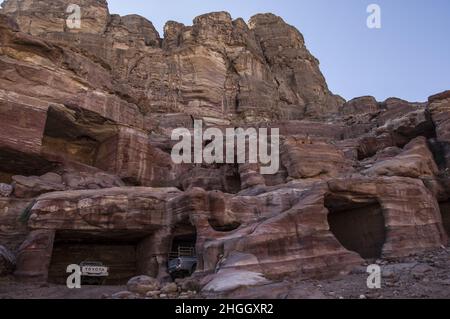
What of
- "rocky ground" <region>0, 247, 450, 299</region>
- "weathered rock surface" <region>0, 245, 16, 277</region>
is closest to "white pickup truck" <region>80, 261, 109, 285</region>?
"weathered rock surface" <region>0, 245, 16, 277</region>

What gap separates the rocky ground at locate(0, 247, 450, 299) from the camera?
11.4 metres

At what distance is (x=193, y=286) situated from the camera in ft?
47.9

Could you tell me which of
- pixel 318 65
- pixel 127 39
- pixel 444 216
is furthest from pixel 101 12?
pixel 444 216

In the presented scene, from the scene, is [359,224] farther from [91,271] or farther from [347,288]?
[91,271]

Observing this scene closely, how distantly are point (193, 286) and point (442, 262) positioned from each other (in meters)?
9.95

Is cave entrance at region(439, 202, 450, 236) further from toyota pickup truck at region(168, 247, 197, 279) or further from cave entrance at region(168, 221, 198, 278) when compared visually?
toyota pickup truck at region(168, 247, 197, 279)

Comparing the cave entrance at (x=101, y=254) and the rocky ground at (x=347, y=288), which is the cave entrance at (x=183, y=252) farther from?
the rocky ground at (x=347, y=288)

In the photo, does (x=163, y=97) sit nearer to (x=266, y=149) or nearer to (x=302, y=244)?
(x=266, y=149)

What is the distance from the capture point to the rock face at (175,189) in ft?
55.8

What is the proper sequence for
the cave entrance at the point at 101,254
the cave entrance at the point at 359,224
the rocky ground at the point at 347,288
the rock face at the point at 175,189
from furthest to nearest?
the cave entrance at the point at 101,254
the cave entrance at the point at 359,224
the rock face at the point at 175,189
the rocky ground at the point at 347,288

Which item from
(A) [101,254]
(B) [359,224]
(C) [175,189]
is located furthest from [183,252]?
(B) [359,224]

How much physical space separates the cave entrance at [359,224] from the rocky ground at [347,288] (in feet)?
7.85

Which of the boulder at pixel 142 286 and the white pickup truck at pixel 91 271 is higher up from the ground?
the white pickup truck at pixel 91 271

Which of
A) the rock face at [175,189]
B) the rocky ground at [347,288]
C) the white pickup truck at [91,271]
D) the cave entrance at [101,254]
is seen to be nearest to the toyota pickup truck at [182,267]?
the rock face at [175,189]
